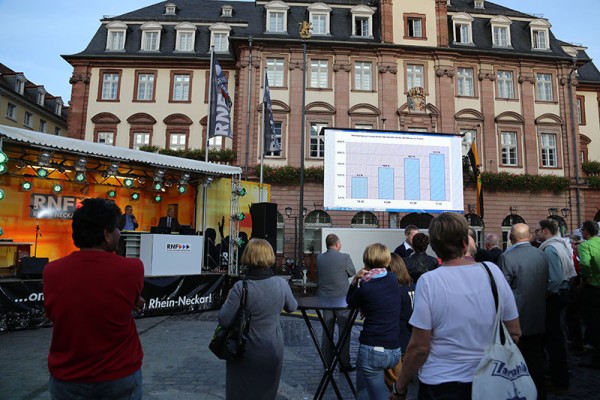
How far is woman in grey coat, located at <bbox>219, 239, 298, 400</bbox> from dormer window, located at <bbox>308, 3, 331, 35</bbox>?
970 inches

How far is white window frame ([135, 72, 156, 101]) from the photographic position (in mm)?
25562

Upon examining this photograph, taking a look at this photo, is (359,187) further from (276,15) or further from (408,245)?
(276,15)

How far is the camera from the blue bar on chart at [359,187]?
1439 cm

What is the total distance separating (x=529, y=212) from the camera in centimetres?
2447

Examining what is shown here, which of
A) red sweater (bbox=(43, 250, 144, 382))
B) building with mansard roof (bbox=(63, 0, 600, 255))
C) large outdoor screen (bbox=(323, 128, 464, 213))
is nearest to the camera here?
red sweater (bbox=(43, 250, 144, 382))

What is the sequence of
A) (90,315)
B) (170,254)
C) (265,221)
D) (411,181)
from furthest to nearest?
(411,181)
(265,221)
(170,254)
(90,315)

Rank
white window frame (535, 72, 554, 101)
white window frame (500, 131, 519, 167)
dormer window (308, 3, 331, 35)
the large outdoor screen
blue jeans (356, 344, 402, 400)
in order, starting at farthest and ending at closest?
white window frame (535, 72, 554, 101) → dormer window (308, 3, 331, 35) → white window frame (500, 131, 519, 167) → the large outdoor screen → blue jeans (356, 344, 402, 400)

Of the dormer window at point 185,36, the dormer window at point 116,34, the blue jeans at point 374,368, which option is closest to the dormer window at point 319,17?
the dormer window at point 185,36

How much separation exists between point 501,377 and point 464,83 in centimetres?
2642

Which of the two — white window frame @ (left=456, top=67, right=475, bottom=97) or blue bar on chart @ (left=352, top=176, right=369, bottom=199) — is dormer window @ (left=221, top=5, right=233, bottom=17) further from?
blue bar on chart @ (left=352, top=176, right=369, bottom=199)

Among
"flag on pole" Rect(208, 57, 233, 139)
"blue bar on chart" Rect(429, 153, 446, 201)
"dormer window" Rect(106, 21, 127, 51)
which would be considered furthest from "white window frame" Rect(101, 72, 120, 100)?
"blue bar on chart" Rect(429, 153, 446, 201)

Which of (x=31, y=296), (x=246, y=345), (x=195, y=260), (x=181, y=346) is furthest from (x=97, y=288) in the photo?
(x=195, y=260)

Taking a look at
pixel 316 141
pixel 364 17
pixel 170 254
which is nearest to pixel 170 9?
pixel 364 17

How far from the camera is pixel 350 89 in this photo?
24.4 metres
